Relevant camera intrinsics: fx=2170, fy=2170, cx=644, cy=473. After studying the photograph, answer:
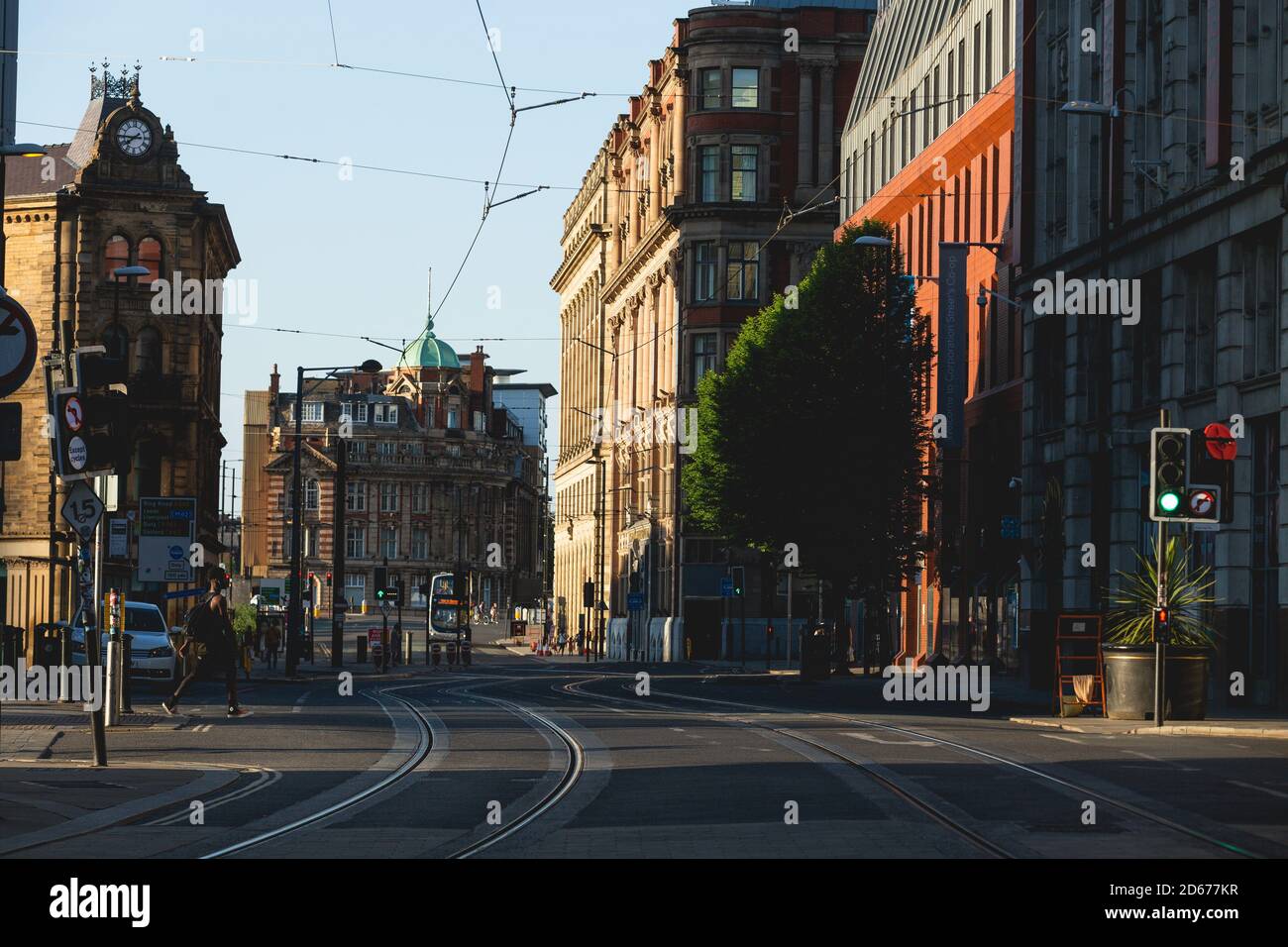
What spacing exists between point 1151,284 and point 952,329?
49.7ft

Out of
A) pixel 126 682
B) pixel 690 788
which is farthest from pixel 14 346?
pixel 126 682

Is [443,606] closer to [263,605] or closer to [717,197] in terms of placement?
[263,605]

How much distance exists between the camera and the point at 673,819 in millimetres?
15430

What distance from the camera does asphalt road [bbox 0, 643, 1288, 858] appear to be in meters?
13.6

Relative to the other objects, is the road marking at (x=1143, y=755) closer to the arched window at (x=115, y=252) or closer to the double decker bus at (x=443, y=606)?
the arched window at (x=115, y=252)

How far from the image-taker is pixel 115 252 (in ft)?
255

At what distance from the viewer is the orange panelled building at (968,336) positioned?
5462cm

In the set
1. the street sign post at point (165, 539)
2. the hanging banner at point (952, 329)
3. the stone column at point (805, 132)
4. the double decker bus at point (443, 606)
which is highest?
the stone column at point (805, 132)

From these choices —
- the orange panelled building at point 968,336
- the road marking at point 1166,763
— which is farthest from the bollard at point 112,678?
the orange panelled building at point 968,336

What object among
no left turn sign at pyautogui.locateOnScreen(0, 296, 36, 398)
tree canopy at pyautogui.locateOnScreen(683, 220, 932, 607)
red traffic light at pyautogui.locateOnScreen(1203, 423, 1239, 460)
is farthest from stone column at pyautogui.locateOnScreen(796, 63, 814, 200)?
no left turn sign at pyautogui.locateOnScreen(0, 296, 36, 398)

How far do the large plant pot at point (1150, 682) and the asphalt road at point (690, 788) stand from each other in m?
1.95

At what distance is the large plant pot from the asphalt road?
1.95m
